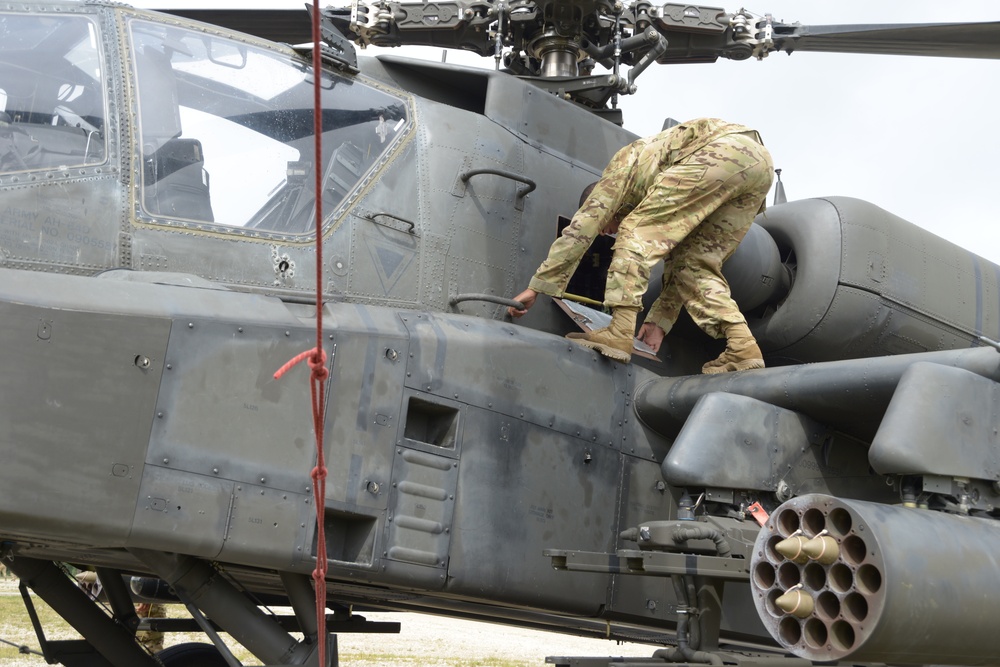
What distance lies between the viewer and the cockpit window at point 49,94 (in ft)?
12.9

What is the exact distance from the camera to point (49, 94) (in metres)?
4.05

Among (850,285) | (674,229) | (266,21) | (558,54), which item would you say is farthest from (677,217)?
(266,21)

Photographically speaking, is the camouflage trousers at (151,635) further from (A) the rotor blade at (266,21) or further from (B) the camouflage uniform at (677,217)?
(B) the camouflage uniform at (677,217)

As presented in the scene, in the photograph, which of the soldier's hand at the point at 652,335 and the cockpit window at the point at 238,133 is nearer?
the cockpit window at the point at 238,133

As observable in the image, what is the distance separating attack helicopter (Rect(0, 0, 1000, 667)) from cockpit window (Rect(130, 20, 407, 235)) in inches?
0.5

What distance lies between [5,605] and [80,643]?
15.1 m

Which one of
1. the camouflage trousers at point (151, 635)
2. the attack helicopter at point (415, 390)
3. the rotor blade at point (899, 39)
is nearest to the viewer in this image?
the attack helicopter at point (415, 390)

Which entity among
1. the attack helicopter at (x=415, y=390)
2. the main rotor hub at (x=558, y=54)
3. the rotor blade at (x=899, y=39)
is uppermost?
the rotor blade at (x=899, y=39)

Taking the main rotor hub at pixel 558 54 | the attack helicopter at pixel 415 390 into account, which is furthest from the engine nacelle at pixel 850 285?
the main rotor hub at pixel 558 54

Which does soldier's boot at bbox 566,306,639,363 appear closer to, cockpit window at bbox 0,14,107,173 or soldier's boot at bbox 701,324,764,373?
soldier's boot at bbox 701,324,764,373

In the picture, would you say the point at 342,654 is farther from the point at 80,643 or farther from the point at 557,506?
the point at 557,506

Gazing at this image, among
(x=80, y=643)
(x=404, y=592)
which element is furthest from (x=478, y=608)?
(x=80, y=643)

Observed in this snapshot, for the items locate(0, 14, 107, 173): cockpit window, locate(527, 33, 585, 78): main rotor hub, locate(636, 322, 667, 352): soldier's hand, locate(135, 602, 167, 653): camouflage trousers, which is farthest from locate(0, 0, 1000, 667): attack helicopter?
locate(135, 602, 167, 653): camouflage trousers

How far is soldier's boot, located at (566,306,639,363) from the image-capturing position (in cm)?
502
